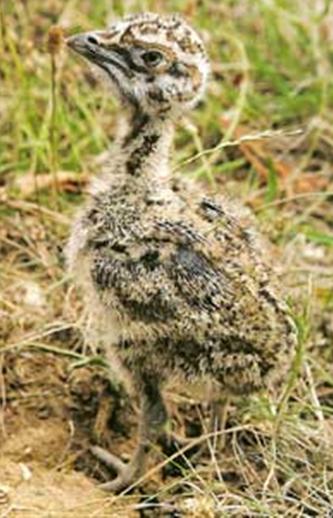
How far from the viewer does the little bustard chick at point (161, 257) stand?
12.2 feet

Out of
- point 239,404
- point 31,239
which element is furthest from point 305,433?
point 31,239

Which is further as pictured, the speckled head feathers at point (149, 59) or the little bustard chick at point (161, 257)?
the speckled head feathers at point (149, 59)

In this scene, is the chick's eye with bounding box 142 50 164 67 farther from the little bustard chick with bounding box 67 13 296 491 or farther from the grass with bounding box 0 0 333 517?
the grass with bounding box 0 0 333 517

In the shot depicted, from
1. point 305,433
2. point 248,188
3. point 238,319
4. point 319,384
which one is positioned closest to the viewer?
point 238,319

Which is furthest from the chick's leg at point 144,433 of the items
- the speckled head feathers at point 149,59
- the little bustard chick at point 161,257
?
the speckled head feathers at point 149,59

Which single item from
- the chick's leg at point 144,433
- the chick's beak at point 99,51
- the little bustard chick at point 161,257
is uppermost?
the chick's beak at point 99,51

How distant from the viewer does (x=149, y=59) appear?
3.85m

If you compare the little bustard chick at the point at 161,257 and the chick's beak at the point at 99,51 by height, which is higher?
the chick's beak at the point at 99,51

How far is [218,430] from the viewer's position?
13.4 ft

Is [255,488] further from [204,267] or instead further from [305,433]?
[204,267]

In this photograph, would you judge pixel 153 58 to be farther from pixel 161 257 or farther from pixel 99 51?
pixel 161 257

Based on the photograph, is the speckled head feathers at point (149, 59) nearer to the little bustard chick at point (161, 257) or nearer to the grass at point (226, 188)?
the little bustard chick at point (161, 257)

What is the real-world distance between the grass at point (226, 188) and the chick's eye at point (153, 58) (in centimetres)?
25

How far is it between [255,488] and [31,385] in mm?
707
